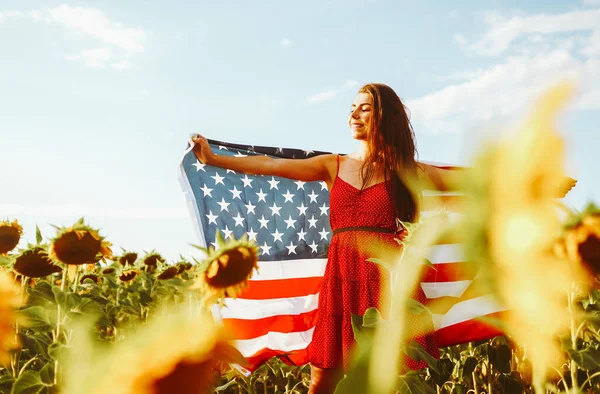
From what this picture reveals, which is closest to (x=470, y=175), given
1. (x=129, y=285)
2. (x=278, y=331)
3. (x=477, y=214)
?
(x=477, y=214)

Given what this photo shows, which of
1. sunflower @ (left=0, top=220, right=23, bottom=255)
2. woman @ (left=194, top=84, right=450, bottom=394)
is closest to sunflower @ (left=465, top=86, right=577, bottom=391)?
woman @ (left=194, top=84, right=450, bottom=394)

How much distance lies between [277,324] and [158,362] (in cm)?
364

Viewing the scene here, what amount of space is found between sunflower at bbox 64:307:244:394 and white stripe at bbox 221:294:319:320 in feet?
11.4

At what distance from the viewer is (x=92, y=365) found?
17 centimetres

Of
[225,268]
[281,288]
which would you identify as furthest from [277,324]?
[225,268]

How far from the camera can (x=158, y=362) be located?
15cm

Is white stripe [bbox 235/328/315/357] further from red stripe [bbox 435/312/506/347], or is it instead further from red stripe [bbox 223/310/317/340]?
red stripe [bbox 435/312/506/347]

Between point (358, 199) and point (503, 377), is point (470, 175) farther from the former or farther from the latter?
point (503, 377)

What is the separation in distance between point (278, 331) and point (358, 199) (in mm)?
1062

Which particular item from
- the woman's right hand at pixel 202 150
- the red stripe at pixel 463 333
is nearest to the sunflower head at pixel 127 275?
the woman's right hand at pixel 202 150

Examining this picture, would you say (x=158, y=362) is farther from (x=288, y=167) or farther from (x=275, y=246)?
(x=275, y=246)

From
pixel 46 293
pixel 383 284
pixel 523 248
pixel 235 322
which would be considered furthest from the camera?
pixel 235 322

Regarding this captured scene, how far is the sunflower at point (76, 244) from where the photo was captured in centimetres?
183

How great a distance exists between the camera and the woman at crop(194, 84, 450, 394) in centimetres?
306
